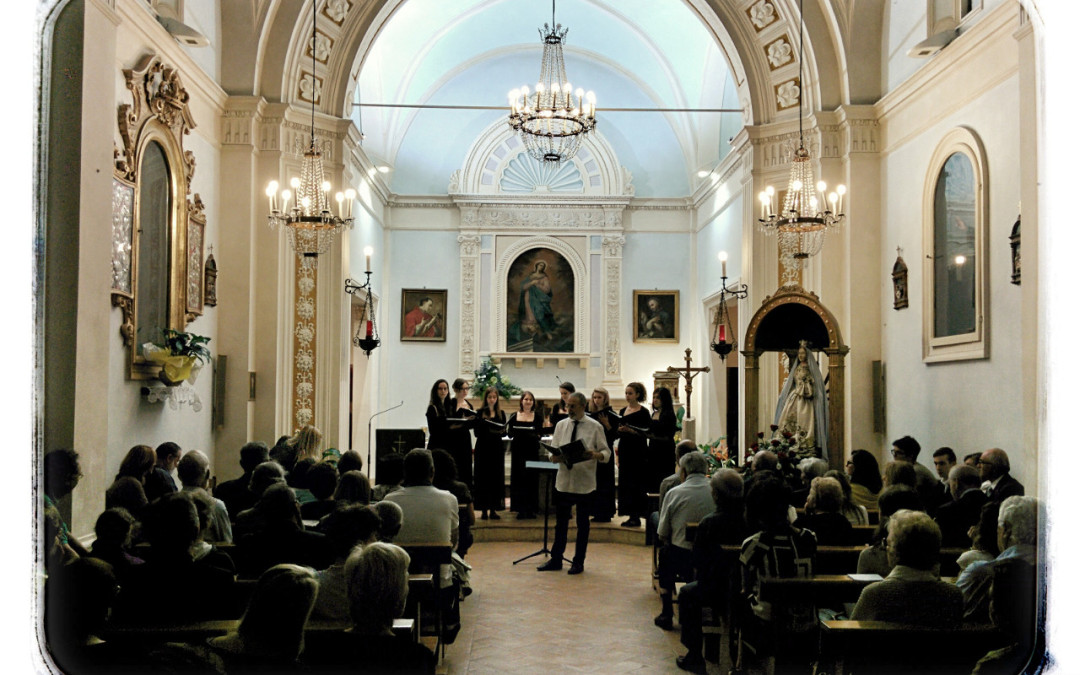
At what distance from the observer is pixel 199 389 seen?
9648 mm

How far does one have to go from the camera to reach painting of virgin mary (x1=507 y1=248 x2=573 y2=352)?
58.7ft

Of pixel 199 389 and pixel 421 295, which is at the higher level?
pixel 421 295

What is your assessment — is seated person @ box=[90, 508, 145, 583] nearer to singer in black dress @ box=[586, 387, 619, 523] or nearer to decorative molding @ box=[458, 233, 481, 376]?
singer in black dress @ box=[586, 387, 619, 523]

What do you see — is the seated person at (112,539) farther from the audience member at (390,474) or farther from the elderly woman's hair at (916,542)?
the elderly woman's hair at (916,542)

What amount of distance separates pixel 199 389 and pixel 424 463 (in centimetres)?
447

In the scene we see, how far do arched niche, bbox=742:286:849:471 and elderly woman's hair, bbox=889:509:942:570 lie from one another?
5.32 m

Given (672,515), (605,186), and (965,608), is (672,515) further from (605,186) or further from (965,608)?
(605,186)

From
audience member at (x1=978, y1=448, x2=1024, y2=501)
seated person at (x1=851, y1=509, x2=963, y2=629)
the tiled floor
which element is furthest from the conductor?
seated person at (x1=851, y1=509, x2=963, y2=629)

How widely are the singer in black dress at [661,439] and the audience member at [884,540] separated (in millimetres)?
4838

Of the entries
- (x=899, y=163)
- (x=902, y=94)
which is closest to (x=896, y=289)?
(x=899, y=163)

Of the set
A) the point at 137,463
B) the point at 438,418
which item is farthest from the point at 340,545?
the point at 438,418

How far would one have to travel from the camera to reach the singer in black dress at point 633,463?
33.7ft

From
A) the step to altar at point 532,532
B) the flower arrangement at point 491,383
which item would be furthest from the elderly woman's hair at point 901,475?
the flower arrangement at point 491,383

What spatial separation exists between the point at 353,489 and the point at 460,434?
5.19m
